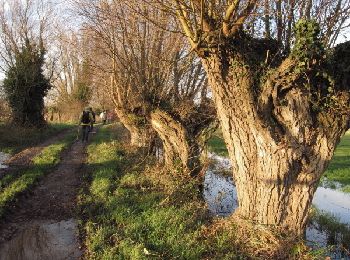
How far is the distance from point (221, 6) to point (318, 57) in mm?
1718

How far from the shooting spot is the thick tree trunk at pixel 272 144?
662 centimetres

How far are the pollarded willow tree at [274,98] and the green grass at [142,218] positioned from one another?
1302 mm

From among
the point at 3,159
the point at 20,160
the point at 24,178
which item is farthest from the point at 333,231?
the point at 3,159

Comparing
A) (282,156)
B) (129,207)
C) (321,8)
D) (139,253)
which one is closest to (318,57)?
(321,8)

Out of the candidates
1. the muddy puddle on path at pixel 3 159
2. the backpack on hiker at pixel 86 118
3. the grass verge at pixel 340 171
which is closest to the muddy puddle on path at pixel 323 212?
the grass verge at pixel 340 171

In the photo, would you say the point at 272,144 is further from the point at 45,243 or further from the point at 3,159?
the point at 3,159

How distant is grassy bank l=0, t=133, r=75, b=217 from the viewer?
9234mm

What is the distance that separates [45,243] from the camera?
7160 millimetres

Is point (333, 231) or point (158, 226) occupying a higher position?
point (158, 226)

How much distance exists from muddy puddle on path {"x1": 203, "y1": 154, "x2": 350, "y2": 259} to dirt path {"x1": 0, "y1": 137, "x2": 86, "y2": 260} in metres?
3.41

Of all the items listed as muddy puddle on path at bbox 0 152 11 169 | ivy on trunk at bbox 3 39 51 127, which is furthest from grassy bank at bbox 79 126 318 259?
ivy on trunk at bbox 3 39 51 127

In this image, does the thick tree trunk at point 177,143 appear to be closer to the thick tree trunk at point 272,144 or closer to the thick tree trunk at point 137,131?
the thick tree trunk at point 137,131

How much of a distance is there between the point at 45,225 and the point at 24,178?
352 centimetres

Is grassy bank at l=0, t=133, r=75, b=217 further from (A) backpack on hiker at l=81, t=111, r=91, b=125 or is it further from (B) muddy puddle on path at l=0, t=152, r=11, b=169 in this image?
(A) backpack on hiker at l=81, t=111, r=91, b=125
